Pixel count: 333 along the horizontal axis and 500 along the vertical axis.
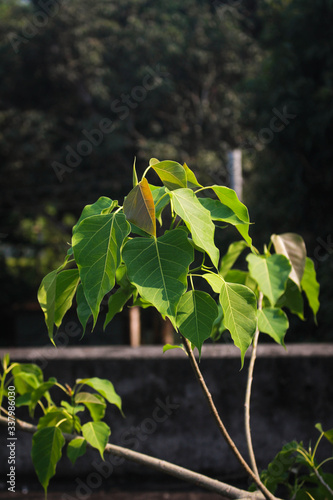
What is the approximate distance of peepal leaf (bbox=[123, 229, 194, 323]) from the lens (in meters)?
0.79

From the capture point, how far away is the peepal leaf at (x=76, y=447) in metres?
1.19

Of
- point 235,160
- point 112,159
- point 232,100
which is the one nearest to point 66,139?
point 112,159

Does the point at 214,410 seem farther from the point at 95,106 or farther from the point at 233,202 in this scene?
the point at 95,106

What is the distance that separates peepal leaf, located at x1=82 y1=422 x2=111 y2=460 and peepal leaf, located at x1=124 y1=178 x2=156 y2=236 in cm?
55

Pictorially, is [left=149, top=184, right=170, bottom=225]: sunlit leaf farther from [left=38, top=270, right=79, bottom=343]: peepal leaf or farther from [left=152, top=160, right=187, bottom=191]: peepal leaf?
[left=38, top=270, right=79, bottom=343]: peepal leaf

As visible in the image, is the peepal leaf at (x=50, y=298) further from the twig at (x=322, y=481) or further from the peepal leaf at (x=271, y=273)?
the twig at (x=322, y=481)

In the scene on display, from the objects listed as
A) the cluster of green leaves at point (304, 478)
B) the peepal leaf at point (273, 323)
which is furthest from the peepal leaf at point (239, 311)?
the cluster of green leaves at point (304, 478)

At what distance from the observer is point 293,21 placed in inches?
291

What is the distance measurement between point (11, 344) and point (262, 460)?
13.7 m

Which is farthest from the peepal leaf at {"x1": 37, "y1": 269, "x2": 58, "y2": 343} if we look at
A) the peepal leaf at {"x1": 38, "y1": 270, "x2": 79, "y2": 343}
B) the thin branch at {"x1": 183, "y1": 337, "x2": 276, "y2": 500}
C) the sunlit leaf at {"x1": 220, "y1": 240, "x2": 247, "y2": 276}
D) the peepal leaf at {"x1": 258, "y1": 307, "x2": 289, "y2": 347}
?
the sunlit leaf at {"x1": 220, "y1": 240, "x2": 247, "y2": 276}

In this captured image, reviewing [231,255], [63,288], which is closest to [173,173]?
[63,288]

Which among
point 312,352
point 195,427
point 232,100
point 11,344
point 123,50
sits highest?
point 123,50

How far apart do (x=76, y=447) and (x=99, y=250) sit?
61 centimetres

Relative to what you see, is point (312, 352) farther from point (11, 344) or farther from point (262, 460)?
point (11, 344)
